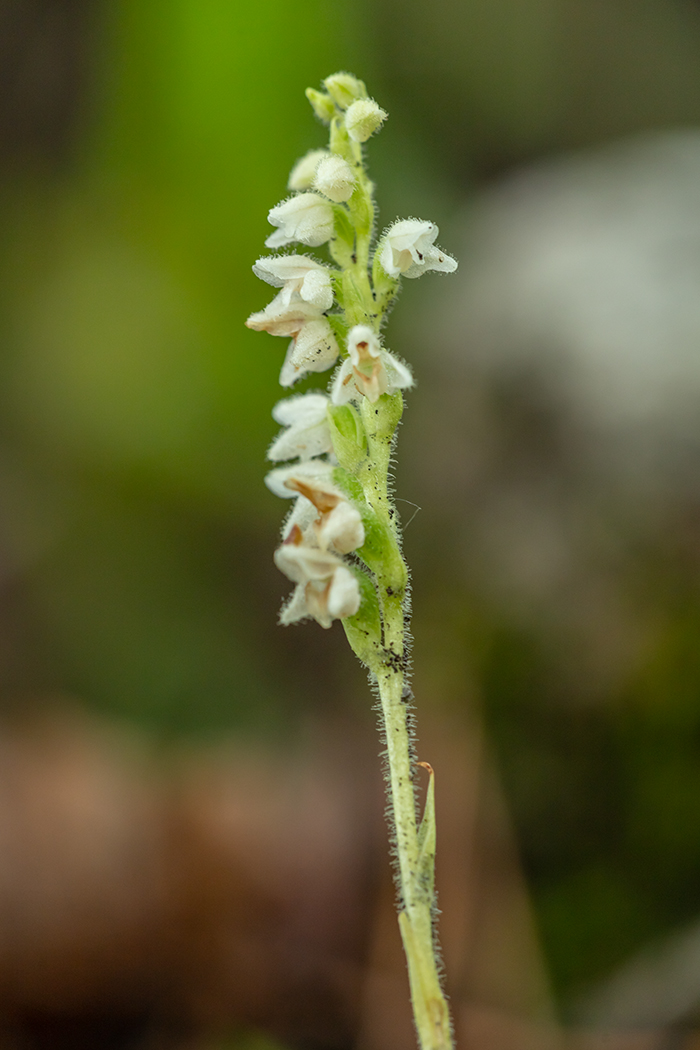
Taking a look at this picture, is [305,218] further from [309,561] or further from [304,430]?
[309,561]

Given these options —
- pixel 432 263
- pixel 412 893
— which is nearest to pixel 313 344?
pixel 432 263

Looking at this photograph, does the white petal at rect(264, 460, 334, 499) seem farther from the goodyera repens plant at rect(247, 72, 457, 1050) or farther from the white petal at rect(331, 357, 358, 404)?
the white petal at rect(331, 357, 358, 404)

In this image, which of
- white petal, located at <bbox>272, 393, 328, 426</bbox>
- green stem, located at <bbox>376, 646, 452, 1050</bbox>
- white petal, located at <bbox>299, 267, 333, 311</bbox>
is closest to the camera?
green stem, located at <bbox>376, 646, 452, 1050</bbox>

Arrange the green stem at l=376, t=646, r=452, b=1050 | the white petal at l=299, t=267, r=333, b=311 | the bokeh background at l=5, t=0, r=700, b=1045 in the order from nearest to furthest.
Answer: the green stem at l=376, t=646, r=452, b=1050
the white petal at l=299, t=267, r=333, b=311
the bokeh background at l=5, t=0, r=700, b=1045

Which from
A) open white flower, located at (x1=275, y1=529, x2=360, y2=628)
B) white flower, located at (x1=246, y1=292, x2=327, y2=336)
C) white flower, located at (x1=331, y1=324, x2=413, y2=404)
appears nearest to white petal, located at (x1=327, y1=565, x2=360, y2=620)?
open white flower, located at (x1=275, y1=529, x2=360, y2=628)

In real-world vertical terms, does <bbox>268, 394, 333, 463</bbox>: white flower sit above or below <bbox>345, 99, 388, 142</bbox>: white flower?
below

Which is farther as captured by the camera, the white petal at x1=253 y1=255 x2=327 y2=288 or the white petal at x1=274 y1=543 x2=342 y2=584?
the white petal at x1=253 y1=255 x2=327 y2=288

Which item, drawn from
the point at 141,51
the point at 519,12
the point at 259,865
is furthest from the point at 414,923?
the point at 519,12

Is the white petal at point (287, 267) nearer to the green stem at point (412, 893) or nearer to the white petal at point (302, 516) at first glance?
the white petal at point (302, 516)
